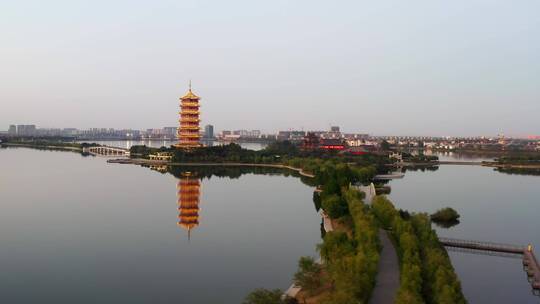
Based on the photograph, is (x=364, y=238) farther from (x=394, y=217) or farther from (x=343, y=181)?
(x=343, y=181)

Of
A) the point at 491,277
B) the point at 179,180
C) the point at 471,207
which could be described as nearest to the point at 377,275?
the point at 491,277

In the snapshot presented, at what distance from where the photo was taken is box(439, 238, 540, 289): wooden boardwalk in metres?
12.5

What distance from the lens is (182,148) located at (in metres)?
47.3

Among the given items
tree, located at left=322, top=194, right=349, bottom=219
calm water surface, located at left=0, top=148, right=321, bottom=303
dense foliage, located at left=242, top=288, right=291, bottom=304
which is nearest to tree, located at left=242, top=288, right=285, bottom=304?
dense foliage, located at left=242, top=288, right=291, bottom=304

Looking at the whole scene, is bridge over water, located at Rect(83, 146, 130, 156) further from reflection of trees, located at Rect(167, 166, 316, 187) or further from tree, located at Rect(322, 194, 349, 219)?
tree, located at Rect(322, 194, 349, 219)

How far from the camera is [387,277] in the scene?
1023cm

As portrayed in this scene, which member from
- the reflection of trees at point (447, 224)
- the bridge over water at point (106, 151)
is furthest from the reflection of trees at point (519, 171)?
the bridge over water at point (106, 151)

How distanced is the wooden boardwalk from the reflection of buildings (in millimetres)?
8861

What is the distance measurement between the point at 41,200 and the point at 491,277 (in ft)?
65.2

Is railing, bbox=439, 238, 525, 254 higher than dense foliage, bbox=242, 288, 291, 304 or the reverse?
the reverse

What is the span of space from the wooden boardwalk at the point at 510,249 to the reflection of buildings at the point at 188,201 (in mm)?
8861

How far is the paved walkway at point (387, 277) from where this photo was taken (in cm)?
910

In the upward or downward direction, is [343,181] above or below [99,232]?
above

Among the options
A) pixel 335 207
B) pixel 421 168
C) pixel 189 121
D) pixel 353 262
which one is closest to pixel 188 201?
pixel 335 207
